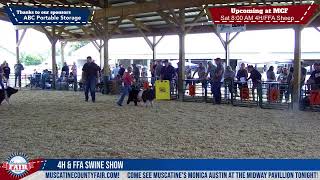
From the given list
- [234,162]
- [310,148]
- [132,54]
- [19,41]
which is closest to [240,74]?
[310,148]

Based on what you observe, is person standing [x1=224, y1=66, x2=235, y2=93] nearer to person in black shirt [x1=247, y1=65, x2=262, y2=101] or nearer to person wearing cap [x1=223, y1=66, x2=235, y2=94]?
person wearing cap [x1=223, y1=66, x2=235, y2=94]

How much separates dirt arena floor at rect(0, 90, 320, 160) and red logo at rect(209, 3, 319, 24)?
2.39m

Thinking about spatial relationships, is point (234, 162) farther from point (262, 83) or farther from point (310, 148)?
point (262, 83)

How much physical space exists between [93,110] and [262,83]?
17.0 feet

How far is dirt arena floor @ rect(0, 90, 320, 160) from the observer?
20.0ft

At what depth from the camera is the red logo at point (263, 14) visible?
389 inches

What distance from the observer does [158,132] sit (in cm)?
785

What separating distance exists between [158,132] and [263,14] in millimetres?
4182

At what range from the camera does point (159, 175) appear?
12.7ft

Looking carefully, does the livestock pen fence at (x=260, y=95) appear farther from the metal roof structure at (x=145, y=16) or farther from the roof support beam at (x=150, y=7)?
the roof support beam at (x=150, y=7)

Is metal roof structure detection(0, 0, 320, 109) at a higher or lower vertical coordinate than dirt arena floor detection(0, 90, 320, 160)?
higher

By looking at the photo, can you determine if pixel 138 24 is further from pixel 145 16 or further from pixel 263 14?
pixel 263 14

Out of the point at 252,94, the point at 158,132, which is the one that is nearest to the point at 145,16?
the point at 252,94

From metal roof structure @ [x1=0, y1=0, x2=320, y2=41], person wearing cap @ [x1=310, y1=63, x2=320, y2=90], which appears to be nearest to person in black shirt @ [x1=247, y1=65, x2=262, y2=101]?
person wearing cap @ [x1=310, y1=63, x2=320, y2=90]
